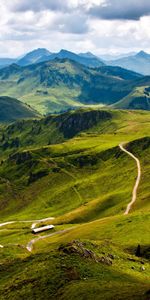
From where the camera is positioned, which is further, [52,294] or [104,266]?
[104,266]

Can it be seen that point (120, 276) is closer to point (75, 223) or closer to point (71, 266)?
point (71, 266)

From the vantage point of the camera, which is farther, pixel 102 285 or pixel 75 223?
pixel 75 223

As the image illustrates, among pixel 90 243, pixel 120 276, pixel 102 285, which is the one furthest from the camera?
pixel 90 243

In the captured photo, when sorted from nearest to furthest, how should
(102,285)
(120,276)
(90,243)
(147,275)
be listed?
(102,285), (120,276), (147,275), (90,243)

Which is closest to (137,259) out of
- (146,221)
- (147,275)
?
(147,275)

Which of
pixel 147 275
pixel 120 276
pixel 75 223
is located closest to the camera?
pixel 120 276

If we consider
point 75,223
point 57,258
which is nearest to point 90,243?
point 57,258

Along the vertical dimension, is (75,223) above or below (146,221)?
below

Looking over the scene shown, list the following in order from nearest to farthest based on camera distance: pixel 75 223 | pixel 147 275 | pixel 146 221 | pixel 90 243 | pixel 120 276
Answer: pixel 120 276, pixel 147 275, pixel 90 243, pixel 146 221, pixel 75 223

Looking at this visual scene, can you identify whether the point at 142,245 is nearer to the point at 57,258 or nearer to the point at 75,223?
the point at 57,258
